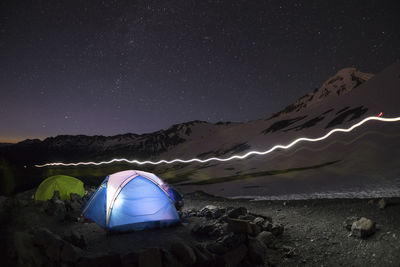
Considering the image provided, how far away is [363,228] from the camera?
541cm

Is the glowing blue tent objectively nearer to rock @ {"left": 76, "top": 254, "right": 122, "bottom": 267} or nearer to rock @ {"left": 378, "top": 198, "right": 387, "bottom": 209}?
rock @ {"left": 76, "top": 254, "right": 122, "bottom": 267}

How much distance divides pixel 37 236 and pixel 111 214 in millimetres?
2039

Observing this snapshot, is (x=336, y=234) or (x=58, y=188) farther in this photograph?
(x=58, y=188)

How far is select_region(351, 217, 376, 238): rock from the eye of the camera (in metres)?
5.37

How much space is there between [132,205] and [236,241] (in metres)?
3.60

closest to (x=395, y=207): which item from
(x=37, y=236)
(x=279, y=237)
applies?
(x=279, y=237)

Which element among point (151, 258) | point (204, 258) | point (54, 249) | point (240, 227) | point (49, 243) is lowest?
point (204, 258)

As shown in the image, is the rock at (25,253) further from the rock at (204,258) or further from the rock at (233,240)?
the rock at (233,240)

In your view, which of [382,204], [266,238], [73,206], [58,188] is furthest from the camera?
[58,188]

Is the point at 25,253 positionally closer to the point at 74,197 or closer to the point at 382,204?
the point at 74,197

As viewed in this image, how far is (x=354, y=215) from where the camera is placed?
22.0 ft

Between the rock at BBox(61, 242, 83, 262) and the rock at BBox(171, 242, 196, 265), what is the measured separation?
201cm

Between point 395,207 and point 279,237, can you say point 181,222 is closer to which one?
point 279,237

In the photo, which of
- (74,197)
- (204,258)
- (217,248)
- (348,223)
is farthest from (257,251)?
(74,197)
